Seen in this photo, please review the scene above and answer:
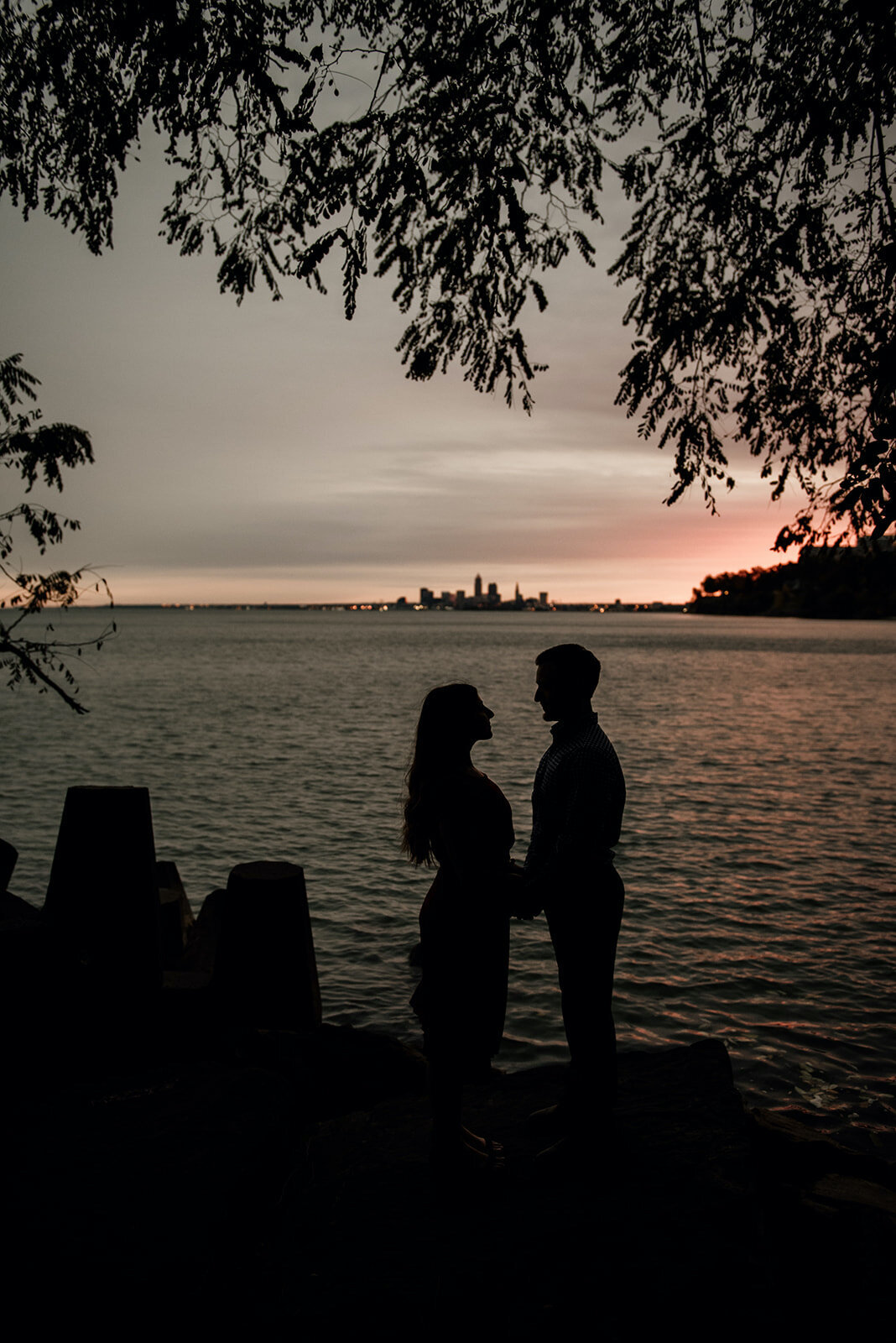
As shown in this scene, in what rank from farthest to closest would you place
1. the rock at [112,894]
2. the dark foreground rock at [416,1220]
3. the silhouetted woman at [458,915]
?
the rock at [112,894] → the silhouetted woman at [458,915] → the dark foreground rock at [416,1220]

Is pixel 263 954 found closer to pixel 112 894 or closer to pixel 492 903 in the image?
pixel 112 894

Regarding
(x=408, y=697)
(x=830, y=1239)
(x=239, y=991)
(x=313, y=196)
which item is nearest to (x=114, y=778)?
(x=239, y=991)

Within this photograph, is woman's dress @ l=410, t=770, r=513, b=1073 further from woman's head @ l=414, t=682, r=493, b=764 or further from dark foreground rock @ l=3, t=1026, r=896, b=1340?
dark foreground rock @ l=3, t=1026, r=896, b=1340

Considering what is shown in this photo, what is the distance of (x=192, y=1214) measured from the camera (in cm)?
348

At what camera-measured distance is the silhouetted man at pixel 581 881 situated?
384 cm

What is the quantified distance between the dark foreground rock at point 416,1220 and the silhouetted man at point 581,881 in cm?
33

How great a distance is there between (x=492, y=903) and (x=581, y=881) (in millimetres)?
391

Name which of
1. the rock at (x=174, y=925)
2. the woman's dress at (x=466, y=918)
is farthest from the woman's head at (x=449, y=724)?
the rock at (x=174, y=925)

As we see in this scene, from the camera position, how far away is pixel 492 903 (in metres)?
3.82

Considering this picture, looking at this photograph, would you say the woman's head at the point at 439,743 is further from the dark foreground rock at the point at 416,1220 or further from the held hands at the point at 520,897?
the dark foreground rock at the point at 416,1220

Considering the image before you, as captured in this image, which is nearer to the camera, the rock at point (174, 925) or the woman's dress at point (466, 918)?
the woman's dress at point (466, 918)

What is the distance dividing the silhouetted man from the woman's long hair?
36cm

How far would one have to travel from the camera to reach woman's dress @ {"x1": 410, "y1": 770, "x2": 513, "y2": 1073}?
379 centimetres

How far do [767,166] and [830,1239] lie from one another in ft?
22.6
